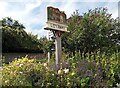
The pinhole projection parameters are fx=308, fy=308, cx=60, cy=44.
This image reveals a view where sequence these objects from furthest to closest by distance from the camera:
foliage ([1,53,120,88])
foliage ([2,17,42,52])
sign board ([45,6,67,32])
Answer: foliage ([2,17,42,52])
sign board ([45,6,67,32])
foliage ([1,53,120,88])

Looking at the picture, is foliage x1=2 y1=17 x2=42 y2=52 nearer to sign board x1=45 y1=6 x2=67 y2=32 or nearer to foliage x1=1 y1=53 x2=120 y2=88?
sign board x1=45 y1=6 x2=67 y2=32

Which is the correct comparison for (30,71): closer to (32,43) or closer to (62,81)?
(62,81)

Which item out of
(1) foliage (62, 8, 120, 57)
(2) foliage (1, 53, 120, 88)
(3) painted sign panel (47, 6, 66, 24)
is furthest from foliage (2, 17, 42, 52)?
(2) foliage (1, 53, 120, 88)

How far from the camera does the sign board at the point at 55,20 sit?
7.82m

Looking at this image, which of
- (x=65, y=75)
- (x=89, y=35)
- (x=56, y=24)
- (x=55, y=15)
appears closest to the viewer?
(x=65, y=75)

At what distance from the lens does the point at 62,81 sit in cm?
591

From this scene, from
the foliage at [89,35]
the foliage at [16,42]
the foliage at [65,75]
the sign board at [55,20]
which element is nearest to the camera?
the foliage at [65,75]

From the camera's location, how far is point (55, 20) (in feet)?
26.6

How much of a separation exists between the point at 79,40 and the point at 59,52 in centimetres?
458

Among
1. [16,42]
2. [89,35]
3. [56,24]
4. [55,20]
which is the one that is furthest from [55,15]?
[16,42]

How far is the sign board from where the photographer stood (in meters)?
7.82

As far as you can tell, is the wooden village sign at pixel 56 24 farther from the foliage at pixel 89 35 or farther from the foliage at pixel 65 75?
the foliage at pixel 89 35

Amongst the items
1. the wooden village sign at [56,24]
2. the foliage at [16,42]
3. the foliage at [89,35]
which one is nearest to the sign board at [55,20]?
the wooden village sign at [56,24]

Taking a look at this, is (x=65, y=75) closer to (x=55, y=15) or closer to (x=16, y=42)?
(x=55, y=15)
